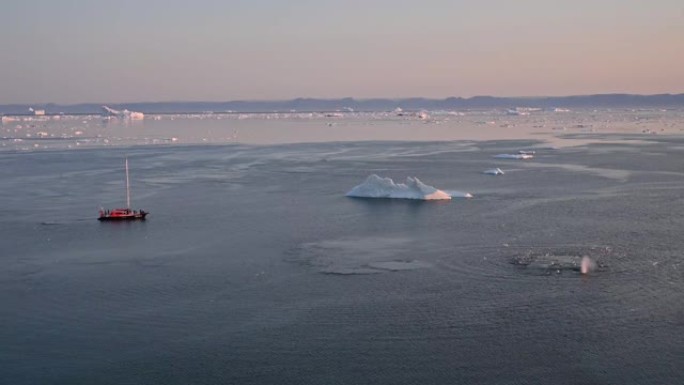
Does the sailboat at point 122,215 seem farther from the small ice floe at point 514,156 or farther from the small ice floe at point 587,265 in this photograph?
the small ice floe at point 514,156

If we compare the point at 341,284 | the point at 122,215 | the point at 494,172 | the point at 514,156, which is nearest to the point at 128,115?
the point at 514,156

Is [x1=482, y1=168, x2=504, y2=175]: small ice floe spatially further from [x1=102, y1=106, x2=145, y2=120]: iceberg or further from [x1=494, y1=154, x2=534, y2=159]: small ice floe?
[x1=102, y1=106, x2=145, y2=120]: iceberg

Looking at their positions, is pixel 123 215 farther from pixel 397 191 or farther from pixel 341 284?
pixel 341 284

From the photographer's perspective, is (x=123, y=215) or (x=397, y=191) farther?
(x=397, y=191)

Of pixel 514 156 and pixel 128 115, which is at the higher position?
pixel 128 115

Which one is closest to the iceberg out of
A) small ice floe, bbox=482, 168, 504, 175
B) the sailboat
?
small ice floe, bbox=482, 168, 504, 175

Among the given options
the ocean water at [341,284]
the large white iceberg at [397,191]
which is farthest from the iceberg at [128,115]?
the large white iceberg at [397,191]
